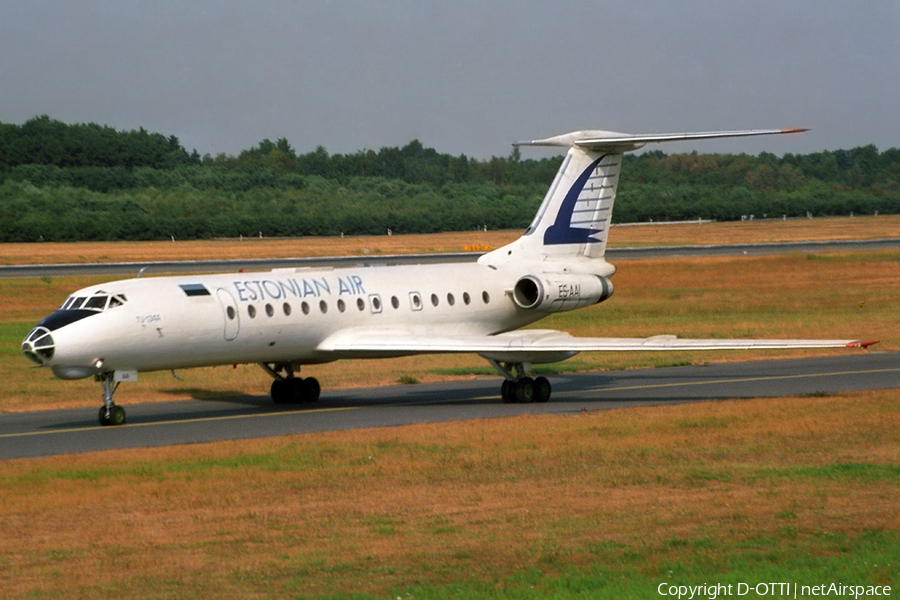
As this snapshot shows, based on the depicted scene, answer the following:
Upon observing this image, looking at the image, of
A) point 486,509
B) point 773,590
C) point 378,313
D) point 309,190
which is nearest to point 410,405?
point 378,313

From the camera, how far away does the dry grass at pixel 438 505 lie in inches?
426

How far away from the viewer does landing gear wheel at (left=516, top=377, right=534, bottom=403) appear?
Answer: 24172mm

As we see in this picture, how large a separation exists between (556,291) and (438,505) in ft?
42.4

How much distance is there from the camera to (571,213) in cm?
2753

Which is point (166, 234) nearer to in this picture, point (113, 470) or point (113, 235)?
point (113, 235)

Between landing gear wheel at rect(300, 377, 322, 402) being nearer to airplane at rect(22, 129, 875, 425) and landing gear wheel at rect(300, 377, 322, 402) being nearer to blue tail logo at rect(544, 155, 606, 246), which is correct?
airplane at rect(22, 129, 875, 425)

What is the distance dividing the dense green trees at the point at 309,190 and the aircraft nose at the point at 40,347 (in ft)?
190

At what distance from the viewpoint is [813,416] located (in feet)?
66.7

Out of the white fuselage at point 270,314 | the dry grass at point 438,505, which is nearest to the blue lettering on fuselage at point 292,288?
the white fuselage at point 270,314

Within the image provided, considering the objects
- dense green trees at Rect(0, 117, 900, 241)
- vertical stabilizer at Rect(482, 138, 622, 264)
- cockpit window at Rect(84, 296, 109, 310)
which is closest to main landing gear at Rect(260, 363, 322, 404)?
cockpit window at Rect(84, 296, 109, 310)

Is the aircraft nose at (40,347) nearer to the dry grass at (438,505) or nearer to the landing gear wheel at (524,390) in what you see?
the dry grass at (438,505)

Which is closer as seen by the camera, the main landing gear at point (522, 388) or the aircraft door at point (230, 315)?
the aircraft door at point (230, 315)

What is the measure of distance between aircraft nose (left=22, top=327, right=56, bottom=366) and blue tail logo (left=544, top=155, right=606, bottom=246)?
1183cm

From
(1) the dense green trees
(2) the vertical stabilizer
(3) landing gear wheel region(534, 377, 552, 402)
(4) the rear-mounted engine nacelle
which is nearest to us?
(3) landing gear wheel region(534, 377, 552, 402)
